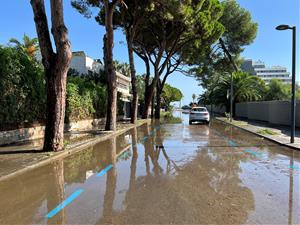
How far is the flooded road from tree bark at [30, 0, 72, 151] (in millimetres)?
1208

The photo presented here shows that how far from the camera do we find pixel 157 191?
6270mm

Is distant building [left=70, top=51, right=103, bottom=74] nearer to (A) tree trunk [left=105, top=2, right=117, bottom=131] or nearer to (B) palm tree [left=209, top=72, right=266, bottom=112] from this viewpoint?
(A) tree trunk [left=105, top=2, right=117, bottom=131]

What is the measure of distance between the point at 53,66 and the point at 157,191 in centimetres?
661

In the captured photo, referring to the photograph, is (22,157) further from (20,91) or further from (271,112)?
(271,112)

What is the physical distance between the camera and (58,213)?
4.99 m

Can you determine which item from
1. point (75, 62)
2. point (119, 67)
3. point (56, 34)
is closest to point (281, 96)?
point (119, 67)

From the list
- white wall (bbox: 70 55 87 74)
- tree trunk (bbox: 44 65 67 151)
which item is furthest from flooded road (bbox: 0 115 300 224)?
white wall (bbox: 70 55 87 74)

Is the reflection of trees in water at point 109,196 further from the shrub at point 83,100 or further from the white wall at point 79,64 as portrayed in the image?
the white wall at point 79,64

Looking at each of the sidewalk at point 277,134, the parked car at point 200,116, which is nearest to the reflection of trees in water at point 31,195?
the sidewalk at point 277,134

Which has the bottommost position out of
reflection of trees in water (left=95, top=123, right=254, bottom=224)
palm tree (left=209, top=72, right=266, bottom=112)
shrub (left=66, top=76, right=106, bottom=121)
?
reflection of trees in water (left=95, top=123, right=254, bottom=224)

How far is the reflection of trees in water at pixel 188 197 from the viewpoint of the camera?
15.6 feet

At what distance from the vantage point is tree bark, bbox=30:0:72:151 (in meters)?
10.7

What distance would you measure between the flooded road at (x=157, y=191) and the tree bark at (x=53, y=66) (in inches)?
47.6

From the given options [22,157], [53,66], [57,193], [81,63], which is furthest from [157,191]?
[81,63]
